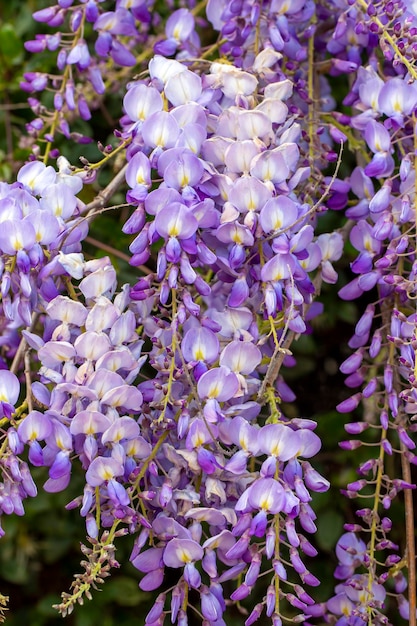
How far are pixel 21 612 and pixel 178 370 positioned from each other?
3.42ft

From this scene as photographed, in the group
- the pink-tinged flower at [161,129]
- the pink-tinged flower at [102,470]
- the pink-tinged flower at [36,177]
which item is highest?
the pink-tinged flower at [161,129]

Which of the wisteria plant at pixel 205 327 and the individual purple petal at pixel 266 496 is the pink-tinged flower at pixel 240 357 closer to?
the wisteria plant at pixel 205 327

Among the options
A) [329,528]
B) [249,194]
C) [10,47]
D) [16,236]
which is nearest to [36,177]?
[16,236]

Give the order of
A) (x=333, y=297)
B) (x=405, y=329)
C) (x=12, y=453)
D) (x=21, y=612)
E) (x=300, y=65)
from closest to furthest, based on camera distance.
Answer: (x=12, y=453)
(x=405, y=329)
(x=300, y=65)
(x=333, y=297)
(x=21, y=612)

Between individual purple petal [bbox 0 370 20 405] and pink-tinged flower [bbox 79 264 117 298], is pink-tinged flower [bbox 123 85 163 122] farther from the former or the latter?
individual purple petal [bbox 0 370 20 405]

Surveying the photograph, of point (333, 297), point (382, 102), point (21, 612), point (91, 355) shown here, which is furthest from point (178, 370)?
point (21, 612)

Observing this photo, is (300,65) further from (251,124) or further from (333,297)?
(333,297)

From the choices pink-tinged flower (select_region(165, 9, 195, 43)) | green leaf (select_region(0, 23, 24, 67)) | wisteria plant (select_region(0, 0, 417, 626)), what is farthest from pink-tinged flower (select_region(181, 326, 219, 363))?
green leaf (select_region(0, 23, 24, 67))

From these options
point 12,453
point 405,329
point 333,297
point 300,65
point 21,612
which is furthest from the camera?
point 21,612

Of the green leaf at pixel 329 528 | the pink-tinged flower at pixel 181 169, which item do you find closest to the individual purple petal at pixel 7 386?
the pink-tinged flower at pixel 181 169

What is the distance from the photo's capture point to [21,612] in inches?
65.9

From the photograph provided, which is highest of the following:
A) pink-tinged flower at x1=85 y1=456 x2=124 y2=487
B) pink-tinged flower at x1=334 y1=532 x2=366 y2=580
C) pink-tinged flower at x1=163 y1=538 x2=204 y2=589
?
pink-tinged flower at x1=85 y1=456 x2=124 y2=487

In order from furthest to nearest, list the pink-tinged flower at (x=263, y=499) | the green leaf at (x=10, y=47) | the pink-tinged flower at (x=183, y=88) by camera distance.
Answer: the green leaf at (x=10, y=47), the pink-tinged flower at (x=183, y=88), the pink-tinged flower at (x=263, y=499)

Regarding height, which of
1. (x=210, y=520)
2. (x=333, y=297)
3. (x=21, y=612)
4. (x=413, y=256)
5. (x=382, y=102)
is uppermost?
(x=382, y=102)
